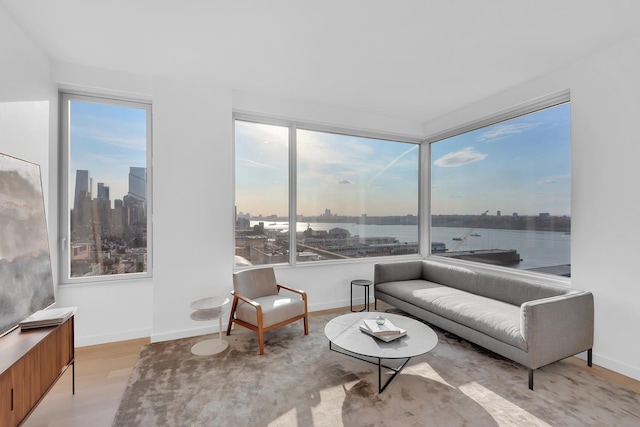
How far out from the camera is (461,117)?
443cm

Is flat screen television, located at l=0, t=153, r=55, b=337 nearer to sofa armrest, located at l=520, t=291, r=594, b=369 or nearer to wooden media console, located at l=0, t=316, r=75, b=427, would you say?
wooden media console, located at l=0, t=316, r=75, b=427

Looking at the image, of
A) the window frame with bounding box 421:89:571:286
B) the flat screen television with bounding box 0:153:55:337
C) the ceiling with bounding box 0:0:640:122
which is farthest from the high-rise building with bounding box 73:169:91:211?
the window frame with bounding box 421:89:571:286

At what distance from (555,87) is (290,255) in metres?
3.74

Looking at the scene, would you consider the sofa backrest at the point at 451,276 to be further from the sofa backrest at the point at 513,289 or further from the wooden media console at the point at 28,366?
the wooden media console at the point at 28,366

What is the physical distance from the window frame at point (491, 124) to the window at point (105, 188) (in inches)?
169

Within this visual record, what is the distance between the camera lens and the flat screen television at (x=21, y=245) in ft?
6.74

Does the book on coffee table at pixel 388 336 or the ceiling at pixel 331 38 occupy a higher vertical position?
the ceiling at pixel 331 38

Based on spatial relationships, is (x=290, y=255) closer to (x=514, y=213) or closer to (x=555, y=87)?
(x=514, y=213)

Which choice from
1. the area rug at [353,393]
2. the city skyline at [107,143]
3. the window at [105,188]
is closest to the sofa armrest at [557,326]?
the area rug at [353,393]

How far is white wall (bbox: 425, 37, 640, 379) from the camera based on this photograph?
2.61 m

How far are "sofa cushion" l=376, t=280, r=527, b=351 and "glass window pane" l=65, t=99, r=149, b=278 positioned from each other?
3319 mm

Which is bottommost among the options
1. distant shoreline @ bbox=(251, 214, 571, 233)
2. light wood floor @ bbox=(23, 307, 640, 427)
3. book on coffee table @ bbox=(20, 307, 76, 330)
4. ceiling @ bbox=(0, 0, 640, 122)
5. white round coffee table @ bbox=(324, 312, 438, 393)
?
light wood floor @ bbox=(23, 307, 640, 427)

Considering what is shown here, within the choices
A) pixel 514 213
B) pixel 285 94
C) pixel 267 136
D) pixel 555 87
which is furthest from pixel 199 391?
pixel 555 87

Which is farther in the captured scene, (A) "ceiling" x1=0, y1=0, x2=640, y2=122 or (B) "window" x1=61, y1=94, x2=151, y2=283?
(B) "window" x1=61, y1=94, x2=151, y2=283
